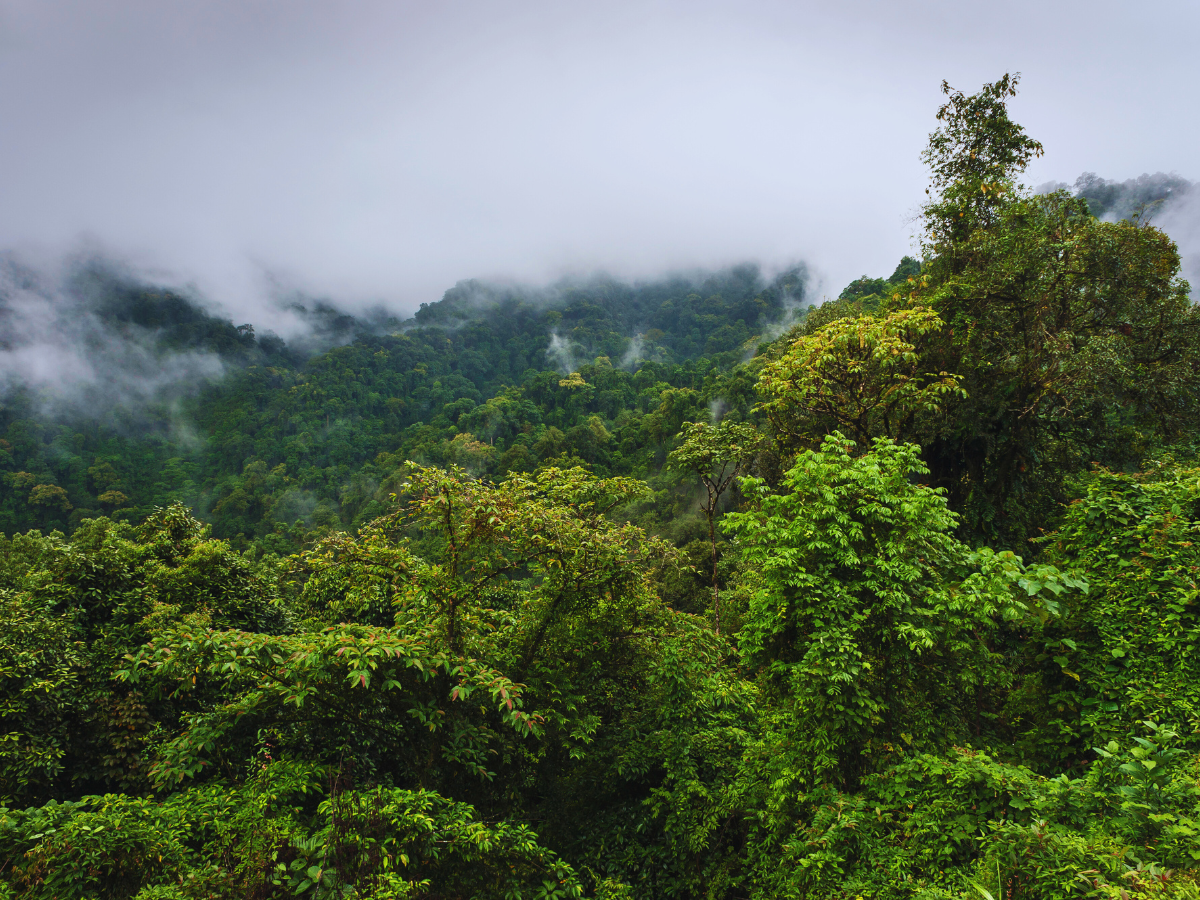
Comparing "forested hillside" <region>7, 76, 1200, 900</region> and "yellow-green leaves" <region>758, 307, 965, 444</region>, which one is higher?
"yellow-green leaves" <region>758, 307, 965, 444</region>

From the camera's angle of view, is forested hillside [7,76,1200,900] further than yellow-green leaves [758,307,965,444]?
No

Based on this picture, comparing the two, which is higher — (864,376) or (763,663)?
(864,376)

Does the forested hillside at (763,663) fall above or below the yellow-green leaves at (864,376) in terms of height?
below

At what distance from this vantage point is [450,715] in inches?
215

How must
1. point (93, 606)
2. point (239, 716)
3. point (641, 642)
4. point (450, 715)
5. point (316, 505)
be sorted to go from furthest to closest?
1. point (316, 505)
2. point (93, 606)
3. point (641, 642)
4. point (450, 715)
5. point (239, 716)

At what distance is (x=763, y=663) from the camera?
18.6 feet

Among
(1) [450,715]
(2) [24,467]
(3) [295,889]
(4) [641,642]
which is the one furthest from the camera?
(2) [24,467]

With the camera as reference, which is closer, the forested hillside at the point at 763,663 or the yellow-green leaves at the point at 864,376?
the forested hillside at the point at 763,663

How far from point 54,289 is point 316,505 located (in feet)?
296

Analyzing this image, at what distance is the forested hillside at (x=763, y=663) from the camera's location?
3818 mm

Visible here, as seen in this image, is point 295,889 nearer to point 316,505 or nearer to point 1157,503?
point 1157,503

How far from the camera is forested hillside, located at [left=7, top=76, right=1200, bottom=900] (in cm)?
382

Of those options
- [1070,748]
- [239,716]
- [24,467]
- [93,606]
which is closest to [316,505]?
[24,467]

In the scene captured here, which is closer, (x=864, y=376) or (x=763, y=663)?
(x=763, y=663)
